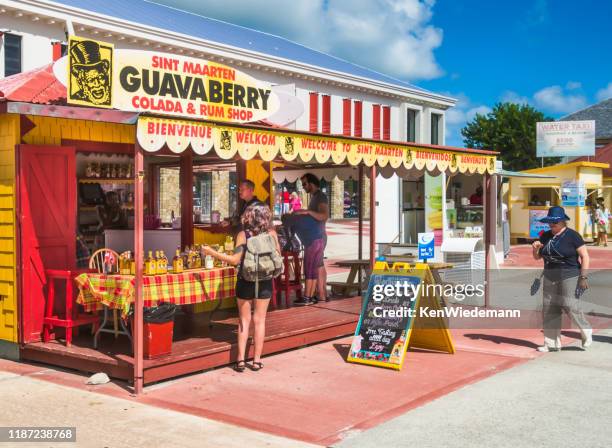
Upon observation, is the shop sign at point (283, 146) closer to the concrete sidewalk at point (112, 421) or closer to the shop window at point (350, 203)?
the concrete sidewalk at point (112, 421)

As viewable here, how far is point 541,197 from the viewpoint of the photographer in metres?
27.7

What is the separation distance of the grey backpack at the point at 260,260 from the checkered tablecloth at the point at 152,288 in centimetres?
81

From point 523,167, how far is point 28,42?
52869 millimetres

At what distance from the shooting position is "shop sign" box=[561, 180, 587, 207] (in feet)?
87.5

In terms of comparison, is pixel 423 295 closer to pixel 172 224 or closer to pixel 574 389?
Result: pixel 574 389

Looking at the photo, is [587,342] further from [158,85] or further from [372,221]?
[158,85]

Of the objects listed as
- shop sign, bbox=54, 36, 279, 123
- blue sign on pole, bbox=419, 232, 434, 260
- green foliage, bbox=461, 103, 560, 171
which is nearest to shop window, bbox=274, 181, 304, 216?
blue sign on pole, bbox=419, 232, 434, 260

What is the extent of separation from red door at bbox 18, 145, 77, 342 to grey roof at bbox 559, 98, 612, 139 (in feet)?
207

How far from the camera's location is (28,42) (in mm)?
25906

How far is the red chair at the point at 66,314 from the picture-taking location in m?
7.47

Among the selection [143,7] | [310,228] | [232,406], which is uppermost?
[143,7]

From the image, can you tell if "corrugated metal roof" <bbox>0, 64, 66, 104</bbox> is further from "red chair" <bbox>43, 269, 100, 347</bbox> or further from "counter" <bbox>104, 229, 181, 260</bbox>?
"counter" <bbox>104, 229, 181, 260</bbox>

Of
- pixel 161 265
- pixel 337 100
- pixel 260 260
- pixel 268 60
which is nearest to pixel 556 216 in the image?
pixel 260 260

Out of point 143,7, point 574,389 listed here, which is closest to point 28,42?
point 143,7
